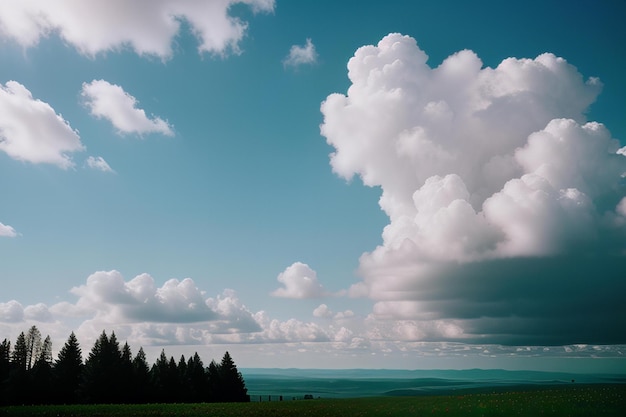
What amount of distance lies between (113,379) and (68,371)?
8.86 m

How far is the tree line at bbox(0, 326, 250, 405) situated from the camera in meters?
69.5

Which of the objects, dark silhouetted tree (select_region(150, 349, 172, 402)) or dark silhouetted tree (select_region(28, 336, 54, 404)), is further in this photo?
dark silhouetted tree (select_region(150, 349, 172, 402))

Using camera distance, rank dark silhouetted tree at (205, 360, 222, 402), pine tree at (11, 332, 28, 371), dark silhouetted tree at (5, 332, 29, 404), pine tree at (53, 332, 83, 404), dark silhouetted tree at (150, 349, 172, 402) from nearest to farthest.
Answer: dark silhouetted tree at (5, 332, 29, 404) < pine tree at (53, 332, 83, 404) < dark silhouetted tree at (150, 349, 172, 402) < dark silhouetted tree at (205, 360, 222, 402) < pine tree at (11, 332, 28, 371)

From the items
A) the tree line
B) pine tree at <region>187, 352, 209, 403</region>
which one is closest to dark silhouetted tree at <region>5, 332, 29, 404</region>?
the tree line

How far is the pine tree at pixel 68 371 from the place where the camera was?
71.7 m

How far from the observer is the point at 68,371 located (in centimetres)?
7481

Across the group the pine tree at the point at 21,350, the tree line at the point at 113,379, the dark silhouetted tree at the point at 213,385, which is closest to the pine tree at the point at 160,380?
the tree line at the point at 113,379

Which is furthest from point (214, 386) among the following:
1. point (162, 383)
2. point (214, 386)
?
point (162, 383)

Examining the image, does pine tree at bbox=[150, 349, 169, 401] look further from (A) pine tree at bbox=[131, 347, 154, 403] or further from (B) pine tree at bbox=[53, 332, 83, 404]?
(B) pine tree at bbox=[53, 332, 83, 404]

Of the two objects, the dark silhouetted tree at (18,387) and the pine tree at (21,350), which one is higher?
the pine tree at (21,350)

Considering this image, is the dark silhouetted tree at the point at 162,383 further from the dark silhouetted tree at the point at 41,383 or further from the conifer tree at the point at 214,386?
the dark silhouetted tree at the point at 41,383

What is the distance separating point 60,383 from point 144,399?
1261cm

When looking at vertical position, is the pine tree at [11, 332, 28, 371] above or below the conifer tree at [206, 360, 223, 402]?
above

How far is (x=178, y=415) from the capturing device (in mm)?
44656
